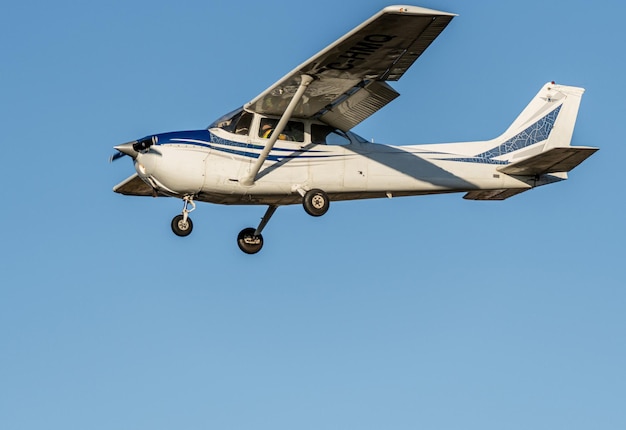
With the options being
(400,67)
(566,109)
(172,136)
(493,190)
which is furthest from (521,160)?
(172,136)

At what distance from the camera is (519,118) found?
2208 cm

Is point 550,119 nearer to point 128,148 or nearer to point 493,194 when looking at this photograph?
point 493,194

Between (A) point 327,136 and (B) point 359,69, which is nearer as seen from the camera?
(B) point 359,69

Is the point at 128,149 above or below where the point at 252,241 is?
above

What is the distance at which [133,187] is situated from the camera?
846 inches

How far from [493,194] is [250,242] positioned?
14.4ft

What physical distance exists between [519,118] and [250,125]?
18.7 ft

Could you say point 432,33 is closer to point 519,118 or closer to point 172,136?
point 172,136

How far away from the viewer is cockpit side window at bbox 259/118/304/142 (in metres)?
19.1

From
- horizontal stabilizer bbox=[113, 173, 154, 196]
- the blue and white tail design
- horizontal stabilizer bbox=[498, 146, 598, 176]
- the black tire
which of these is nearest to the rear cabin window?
the black tire

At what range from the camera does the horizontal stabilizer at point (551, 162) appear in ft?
63.5

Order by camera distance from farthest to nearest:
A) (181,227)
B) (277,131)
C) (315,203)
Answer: (315,203) < (181,227) < (277,131)

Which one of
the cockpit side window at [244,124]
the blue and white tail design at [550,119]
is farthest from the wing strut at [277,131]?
the blue and white tail design at [550,119]

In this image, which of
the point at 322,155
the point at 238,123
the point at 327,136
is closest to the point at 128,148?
the point at 238,123
